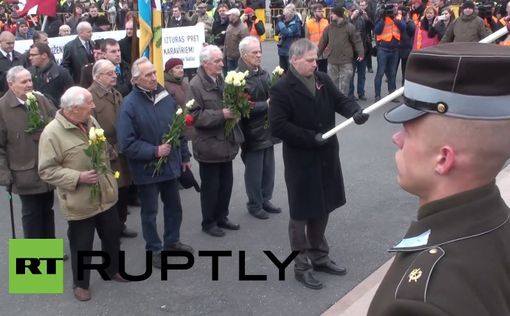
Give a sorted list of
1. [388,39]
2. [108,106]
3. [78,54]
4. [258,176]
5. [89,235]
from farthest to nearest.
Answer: [388,39], [78,54], [258,176], [108,106], [89,235]

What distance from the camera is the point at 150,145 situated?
5.27 metres

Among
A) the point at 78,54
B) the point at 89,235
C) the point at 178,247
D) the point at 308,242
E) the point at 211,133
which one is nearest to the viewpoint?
the point at 89,235

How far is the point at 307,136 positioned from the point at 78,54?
5.26 metres

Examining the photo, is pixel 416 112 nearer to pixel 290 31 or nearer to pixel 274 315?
pixel 274 315

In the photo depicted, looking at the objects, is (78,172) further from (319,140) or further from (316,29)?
(316,29)

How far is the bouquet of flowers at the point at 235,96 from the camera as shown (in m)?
5.86

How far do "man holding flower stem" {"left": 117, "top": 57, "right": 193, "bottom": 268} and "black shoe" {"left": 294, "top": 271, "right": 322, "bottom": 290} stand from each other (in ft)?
4.28

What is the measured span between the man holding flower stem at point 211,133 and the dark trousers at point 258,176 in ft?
1.31

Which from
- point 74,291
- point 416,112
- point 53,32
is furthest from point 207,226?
point 53,32

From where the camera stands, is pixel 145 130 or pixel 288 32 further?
pixel 288 32

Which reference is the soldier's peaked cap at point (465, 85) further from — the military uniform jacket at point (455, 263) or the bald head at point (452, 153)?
the military uniform jacket at point (455, 263)

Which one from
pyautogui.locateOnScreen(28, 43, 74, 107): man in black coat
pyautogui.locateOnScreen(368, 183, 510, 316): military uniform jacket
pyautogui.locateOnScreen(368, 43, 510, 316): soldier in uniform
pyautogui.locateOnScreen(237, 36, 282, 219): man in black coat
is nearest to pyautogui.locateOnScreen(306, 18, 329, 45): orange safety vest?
pyautogui.locateOnScreen(237, 36, 282, 219): man in black coat

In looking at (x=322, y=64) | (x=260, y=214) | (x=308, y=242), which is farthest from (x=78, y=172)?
(x=322, y=64)

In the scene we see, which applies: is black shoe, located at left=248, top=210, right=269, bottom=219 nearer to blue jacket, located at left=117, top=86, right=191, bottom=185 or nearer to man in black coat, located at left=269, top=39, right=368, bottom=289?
blue jacket, located at left=117, top=86, right=191, bottom=185
